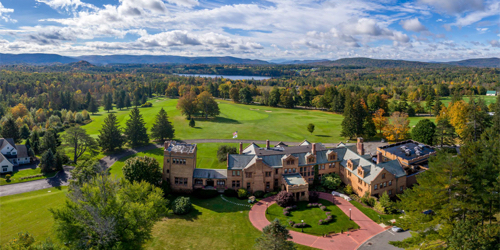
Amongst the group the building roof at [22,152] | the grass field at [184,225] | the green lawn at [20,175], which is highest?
the building roof at [22,152]

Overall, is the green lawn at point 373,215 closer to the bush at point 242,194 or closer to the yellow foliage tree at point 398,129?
the bush at point 242,194

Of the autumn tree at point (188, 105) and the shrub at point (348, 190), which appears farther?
the autumn tree at point (188, 105)

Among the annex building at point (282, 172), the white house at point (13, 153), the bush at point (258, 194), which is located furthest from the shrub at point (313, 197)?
the white house at point (13, 153)

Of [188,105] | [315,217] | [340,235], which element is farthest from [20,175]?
[340,235]

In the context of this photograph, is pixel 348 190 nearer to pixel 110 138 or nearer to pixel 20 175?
pixel 110 138

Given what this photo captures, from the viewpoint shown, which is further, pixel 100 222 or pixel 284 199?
pixel 284 199

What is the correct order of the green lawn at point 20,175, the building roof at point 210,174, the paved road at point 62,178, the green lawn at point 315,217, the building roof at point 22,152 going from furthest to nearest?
1. the building roof at point 22,152
2. the green lawn at point 20,175
3. the paved road at point 62,178
4. the building roof at point 210,174
5. the green lawn at point 315,217

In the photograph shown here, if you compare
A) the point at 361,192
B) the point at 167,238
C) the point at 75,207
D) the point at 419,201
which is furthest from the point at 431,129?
the point at 75,207

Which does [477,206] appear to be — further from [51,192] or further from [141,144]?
[141,144]
